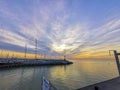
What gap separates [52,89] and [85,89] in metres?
1.38

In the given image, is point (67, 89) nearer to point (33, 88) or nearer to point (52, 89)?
point (33, 88)

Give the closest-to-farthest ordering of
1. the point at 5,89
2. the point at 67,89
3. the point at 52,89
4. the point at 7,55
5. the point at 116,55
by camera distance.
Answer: the point at 52,89 < the point at 116,55 < the point at 5,89 < the point at 67,89 < the point at 7,55

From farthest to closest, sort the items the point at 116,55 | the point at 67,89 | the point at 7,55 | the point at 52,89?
the point at 7,55, the point at 67,89, the point at 116,55, the point at 52,89

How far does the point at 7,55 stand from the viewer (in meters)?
112

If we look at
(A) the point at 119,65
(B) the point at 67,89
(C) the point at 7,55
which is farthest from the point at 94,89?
(C) the point at 7,55

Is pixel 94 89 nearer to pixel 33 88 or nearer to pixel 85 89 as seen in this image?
pixel 85 89

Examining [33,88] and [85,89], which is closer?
[85,89]

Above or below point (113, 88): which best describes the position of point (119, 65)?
above

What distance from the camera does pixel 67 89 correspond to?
71.0 feet

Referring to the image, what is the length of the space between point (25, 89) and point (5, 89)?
375 cm

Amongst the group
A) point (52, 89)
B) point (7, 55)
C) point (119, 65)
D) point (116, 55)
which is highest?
point (7, 55)

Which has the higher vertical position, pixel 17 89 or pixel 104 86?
pixel 104 86

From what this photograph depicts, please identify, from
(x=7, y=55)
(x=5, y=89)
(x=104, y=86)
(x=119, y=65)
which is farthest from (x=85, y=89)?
(x=7, y=55)

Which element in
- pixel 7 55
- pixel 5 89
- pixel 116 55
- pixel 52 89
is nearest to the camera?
pixel 52 89
